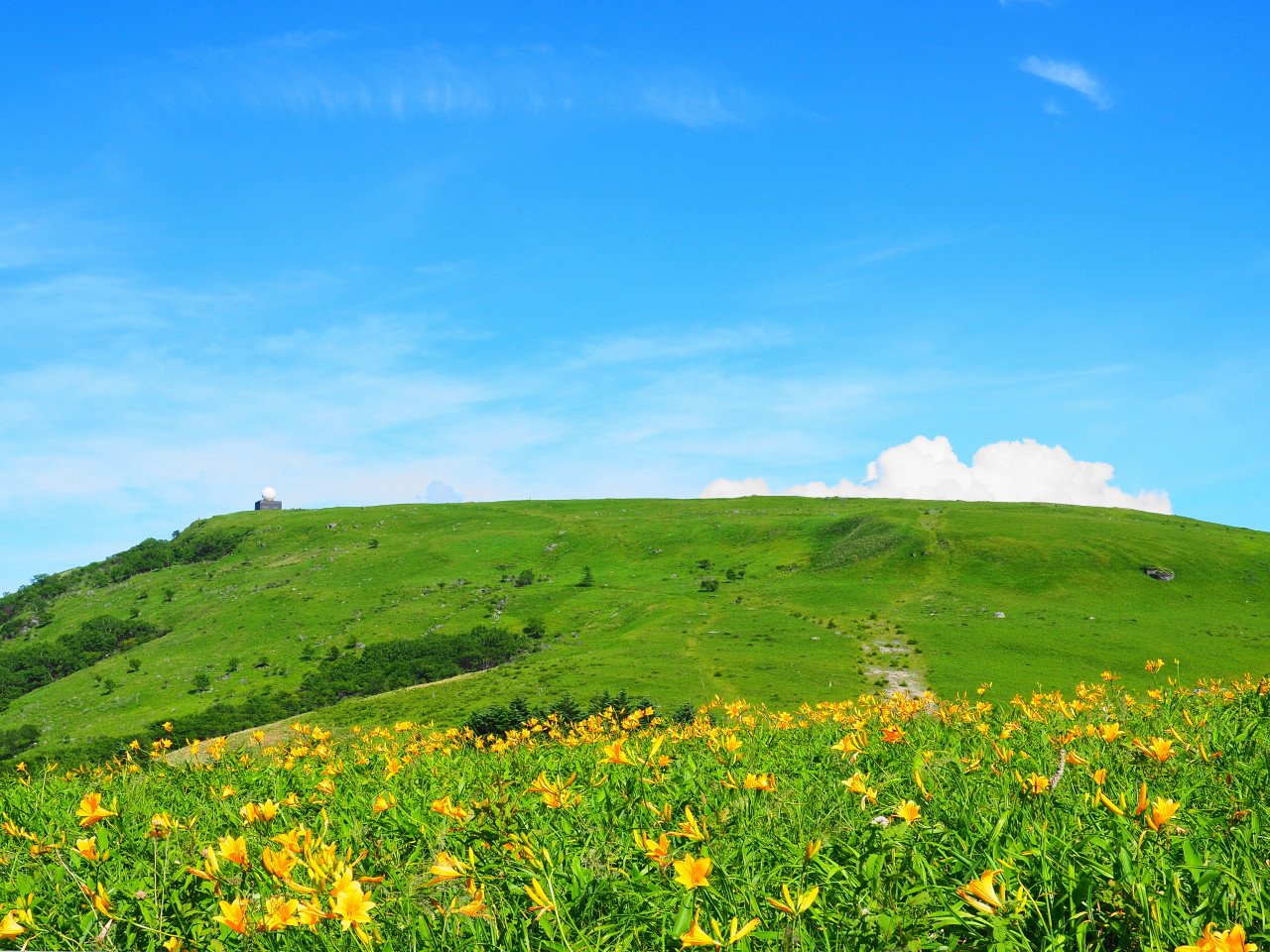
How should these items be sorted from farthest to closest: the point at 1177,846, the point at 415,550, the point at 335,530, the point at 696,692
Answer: the point at 335,530 < the point at 415,550 < the point at 696,692 < the point at 1177,846

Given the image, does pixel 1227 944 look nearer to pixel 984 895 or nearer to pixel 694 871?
pixel 984 895

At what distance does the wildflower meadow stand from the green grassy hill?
46429mm

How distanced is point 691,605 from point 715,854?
8792 centimetres

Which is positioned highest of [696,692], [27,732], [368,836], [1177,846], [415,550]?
[415,550]

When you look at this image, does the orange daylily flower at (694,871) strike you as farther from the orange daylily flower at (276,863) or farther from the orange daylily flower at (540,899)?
the orange daylily flower at (276,863)

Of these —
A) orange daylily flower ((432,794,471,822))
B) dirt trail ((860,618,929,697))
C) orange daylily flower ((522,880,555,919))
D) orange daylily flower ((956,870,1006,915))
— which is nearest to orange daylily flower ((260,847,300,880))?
orange daylily flower ((432,794,471,822))

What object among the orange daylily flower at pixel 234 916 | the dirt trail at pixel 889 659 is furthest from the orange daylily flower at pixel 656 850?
the dirt trail at pixel 889 659

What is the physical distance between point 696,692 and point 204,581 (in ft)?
374

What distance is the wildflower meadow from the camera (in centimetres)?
345

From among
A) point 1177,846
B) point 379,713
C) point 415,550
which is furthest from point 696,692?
point 415,550

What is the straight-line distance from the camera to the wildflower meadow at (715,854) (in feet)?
11.3

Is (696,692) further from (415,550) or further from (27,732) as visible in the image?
(415,550)

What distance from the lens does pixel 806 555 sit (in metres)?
112

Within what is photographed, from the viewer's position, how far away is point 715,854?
4.69 m
